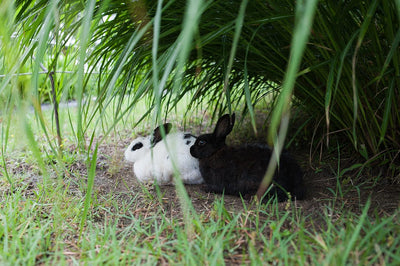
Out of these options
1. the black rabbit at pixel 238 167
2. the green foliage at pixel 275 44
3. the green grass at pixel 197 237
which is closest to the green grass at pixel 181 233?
the green grass at pixel 197 237

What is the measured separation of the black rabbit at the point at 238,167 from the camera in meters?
1.37

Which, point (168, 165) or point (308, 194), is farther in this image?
point (168, 165)

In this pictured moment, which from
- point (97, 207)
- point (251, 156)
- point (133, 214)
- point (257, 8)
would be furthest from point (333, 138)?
point (97, 207)

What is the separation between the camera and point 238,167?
58.3 inches

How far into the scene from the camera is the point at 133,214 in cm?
129

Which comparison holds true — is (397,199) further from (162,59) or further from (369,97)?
(162,59)

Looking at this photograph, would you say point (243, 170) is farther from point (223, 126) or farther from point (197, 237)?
point (197, 237)

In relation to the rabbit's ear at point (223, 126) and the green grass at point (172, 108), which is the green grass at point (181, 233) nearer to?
the green grass at point (172, 108)

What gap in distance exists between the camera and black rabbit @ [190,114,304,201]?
54.0 inches

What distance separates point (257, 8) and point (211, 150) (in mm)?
686

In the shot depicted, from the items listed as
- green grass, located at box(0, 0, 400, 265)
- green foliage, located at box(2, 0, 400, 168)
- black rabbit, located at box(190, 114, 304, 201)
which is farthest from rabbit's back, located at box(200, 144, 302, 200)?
green foliage, located at box(2, 0, 400, 168)

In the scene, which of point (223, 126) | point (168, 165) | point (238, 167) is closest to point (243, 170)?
point (238, 167)

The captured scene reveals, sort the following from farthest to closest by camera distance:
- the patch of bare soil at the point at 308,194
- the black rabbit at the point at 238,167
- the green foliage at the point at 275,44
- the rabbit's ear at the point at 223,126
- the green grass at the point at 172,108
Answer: the rabbit's ear at the point at 223,126 → the black rabbit at the point at 238,167 → the patch of bare soil at the point at 308,194 → the green foliage at the point at 275,44 → the green grass at the point at 172,108

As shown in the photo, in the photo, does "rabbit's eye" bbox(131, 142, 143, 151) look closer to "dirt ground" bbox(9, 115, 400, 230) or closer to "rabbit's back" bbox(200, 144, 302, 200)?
"dirt ground" bbox(9, 115, 400, 230)
